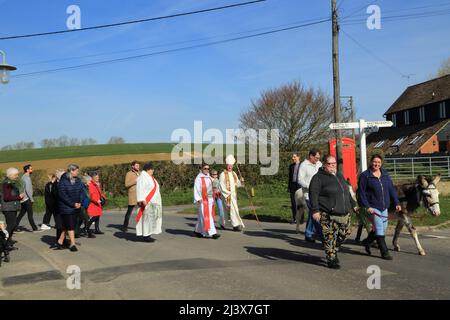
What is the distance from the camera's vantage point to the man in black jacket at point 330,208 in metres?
7.99

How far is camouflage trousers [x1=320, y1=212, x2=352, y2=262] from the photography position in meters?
7.98

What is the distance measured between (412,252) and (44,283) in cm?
662

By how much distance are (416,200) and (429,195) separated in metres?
0.26

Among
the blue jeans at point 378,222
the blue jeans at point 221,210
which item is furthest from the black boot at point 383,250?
the blue jeans at point 221,210

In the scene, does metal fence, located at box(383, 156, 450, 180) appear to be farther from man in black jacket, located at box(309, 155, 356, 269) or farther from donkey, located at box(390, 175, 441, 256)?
man in black jacket, located at box(309, 155, 356, 269)

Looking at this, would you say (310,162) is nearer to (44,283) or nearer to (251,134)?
(44,283)

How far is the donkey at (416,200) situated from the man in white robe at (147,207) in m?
5.28

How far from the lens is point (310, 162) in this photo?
1102 centimetres

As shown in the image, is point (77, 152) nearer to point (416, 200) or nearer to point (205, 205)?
point (205, 205)

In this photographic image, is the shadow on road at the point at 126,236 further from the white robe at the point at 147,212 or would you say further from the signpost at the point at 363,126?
the signpost at the point at 363,126

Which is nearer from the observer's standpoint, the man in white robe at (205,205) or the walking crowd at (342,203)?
→ the walking crowd at (342,203)

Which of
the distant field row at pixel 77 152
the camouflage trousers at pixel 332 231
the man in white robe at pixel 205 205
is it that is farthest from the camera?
the distant field row at pixel 77 152

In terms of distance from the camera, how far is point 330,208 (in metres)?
8.05

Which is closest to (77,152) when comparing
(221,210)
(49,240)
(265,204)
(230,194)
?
(265,204)
